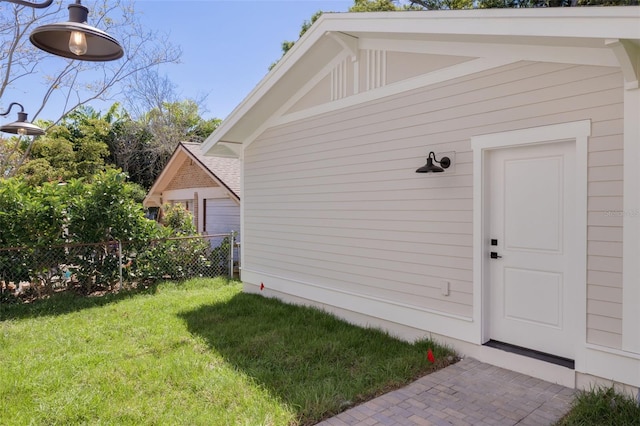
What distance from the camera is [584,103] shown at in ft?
10.9

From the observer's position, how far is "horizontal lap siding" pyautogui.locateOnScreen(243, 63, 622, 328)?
3.53 meters

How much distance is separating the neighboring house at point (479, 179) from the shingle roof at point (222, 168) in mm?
4549

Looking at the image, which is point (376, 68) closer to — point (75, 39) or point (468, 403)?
point (75, 39)

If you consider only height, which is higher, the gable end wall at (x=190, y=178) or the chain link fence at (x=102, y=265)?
the gable end wall at (x=190, y=178)

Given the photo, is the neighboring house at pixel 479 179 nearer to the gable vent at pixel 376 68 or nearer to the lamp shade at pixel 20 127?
the gable vent at pixel 376 68

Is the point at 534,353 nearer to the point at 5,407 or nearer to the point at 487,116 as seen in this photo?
the point at 487,116

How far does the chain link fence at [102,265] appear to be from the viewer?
6.78 m

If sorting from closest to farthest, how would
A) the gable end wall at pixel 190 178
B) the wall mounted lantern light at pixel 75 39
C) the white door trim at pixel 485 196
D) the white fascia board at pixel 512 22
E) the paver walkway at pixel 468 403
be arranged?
the wall mounted lantern light at pixel 75 39 → the white fascia board at pixel 512 22 → the paver walkway at pixel 468 403 → the white door trim at pixel 485 196 → the gable end wall at pixel 190 178

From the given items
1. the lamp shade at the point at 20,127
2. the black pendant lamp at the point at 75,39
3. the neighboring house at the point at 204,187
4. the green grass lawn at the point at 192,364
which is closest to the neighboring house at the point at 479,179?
the green grass lawn at the point at 192,364

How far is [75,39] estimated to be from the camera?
266 centimetres

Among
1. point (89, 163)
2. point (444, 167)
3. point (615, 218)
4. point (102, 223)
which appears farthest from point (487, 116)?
point (89, 163)

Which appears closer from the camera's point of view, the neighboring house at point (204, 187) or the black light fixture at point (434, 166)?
the black light fixture at point (434, 166)

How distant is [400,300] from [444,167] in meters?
1.68

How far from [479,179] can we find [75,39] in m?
3.61
